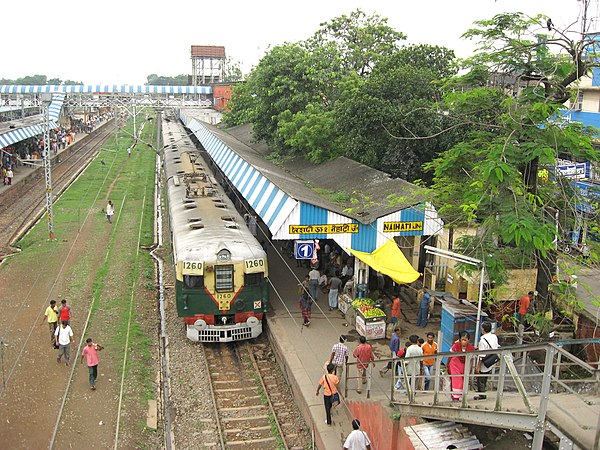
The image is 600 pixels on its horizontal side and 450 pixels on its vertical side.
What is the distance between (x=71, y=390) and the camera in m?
12.7

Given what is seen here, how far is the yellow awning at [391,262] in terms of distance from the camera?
14.9m

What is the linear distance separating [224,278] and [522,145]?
8.05 m

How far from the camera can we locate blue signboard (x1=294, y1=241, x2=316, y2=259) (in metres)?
16.4

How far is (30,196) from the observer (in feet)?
118

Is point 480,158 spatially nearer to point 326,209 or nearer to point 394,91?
point 326,209

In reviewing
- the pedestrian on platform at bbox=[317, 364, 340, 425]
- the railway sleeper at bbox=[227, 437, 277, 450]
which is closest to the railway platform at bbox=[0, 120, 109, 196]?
the railway sleeper at bbox=[227, 437, 277, 450]

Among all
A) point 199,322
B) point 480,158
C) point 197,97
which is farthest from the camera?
point 197,97

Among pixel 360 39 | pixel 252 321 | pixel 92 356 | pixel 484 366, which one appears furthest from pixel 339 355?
pixel 360 39

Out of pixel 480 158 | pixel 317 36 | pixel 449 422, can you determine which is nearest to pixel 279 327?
pixel 480 158

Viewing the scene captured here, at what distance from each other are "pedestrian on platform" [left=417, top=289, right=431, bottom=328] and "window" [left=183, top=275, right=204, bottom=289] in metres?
6.05

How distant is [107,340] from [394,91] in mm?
13603

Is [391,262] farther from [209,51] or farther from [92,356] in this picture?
[209,51]

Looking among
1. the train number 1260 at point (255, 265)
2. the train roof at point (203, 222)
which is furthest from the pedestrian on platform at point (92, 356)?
the train number 1260 at point (255, 265)

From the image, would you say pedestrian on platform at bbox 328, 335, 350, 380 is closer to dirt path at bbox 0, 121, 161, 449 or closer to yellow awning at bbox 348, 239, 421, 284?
yellow awning at bbox 348, 239, 421, 284
